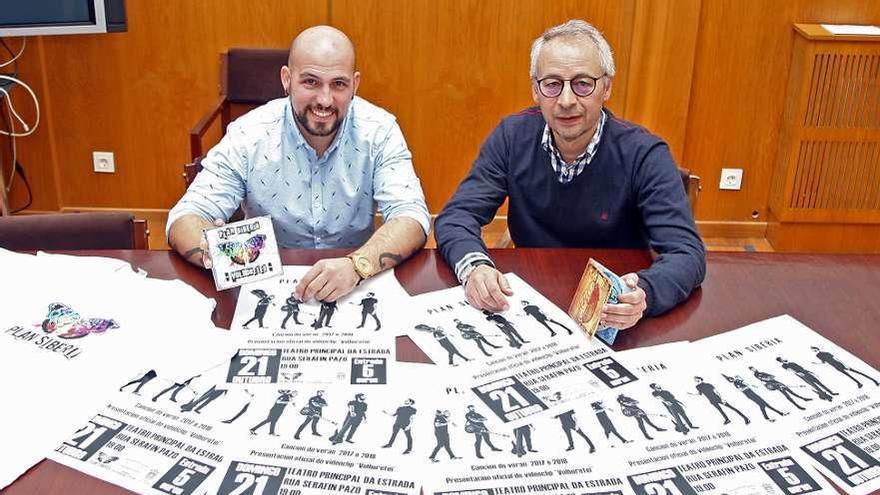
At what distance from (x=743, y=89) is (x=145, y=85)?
107 inches

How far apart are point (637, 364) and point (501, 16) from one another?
2.57 m

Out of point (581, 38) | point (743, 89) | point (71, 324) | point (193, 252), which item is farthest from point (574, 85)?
point (743, 89)

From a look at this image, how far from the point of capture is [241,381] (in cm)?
148

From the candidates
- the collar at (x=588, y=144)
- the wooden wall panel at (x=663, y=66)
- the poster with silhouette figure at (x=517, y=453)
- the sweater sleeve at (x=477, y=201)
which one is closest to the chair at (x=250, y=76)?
the sweater sleeve at (x=477, y=201)

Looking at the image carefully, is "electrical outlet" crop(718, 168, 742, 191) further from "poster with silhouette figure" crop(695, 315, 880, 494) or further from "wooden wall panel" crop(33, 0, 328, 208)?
"poster with silhouette figure" crop(695, 315, 880, 494)

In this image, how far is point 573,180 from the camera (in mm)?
2213

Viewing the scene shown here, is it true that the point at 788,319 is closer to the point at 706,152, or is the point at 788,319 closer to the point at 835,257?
the point at 835,257

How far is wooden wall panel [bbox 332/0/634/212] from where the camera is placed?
381 cm

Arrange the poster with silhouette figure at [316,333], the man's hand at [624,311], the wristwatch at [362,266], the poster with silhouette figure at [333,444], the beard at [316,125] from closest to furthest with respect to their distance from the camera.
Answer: the poster with silhouette figure at [333,444], the poster with silhouette figure at [316,333], the man's hand at [624,311], the wristwatch at [362,266], the beard at [316,125]

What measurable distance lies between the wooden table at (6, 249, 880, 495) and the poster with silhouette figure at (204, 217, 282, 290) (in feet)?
0.16

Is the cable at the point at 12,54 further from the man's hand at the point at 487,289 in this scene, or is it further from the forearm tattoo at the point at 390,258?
the man's hand at the point at 487,289

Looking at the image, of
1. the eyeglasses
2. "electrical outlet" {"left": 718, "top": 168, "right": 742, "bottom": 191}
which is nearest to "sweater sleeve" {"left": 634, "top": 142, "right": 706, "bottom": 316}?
the eyeglasses

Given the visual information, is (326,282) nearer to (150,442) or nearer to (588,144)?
(150,442)

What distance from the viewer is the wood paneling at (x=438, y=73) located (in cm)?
380
